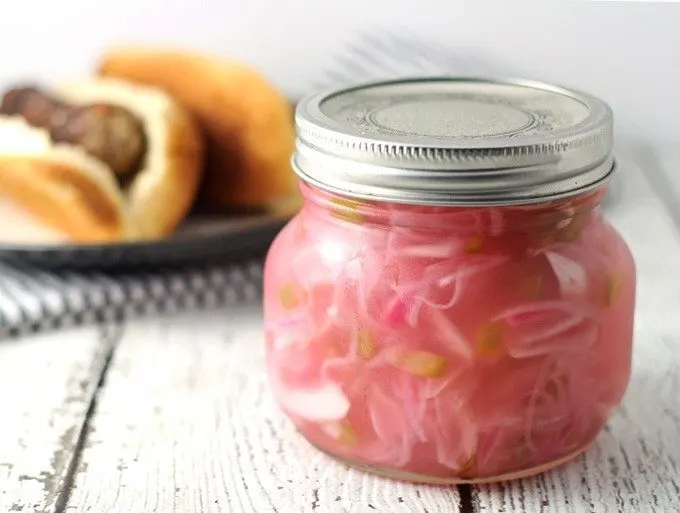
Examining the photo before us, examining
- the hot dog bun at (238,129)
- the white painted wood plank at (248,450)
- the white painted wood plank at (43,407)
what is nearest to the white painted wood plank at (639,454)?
the white painted wood plank at (248,450)

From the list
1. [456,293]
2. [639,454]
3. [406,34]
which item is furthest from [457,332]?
[406,34]

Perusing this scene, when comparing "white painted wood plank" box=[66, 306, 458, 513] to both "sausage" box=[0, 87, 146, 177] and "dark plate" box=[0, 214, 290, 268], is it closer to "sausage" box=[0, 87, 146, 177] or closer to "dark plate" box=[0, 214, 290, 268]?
"dark plate" box=[0, 214, 290, 268]

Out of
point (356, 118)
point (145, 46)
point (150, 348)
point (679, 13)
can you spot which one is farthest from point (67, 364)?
point (679, 13)

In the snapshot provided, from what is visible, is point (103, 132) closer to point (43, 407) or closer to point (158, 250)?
point (158, 250)

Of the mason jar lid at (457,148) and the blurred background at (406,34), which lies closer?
the mason jar lid at (457,148)

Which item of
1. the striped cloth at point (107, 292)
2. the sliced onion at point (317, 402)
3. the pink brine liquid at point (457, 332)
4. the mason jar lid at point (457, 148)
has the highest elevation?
the mason jar lid at point (457, 148)

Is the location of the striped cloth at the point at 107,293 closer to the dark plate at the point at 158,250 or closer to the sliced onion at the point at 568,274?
the dark plate at the point at 158,250

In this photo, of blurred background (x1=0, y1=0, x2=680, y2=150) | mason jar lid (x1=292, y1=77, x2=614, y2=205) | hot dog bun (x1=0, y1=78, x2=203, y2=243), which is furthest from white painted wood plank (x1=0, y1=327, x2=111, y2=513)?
blurred background (x1=0, y1=0, x2=680, y2=150)
